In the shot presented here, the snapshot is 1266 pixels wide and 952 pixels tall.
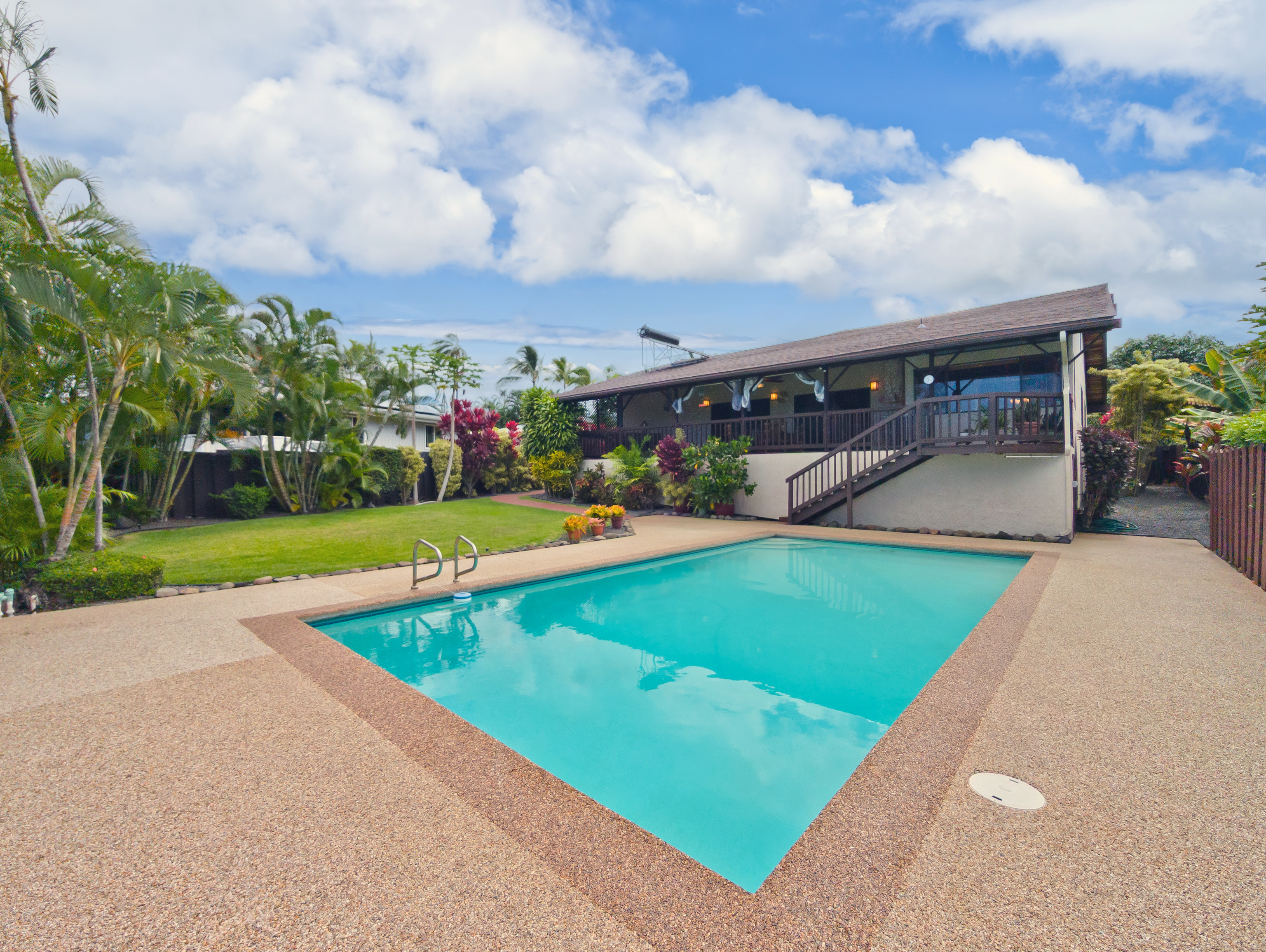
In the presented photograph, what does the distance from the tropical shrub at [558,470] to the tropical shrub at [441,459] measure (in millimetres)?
3017

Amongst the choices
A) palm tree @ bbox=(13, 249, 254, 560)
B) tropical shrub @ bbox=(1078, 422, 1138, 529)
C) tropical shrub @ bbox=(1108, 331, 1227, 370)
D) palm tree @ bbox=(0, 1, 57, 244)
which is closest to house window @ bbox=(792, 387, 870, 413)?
tropical shrub @ bbox=(1078, 422, 1138, 529)

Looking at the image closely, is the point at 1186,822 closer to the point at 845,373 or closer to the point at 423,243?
the point at 845,373

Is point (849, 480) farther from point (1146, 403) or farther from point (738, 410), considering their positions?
point (1146, 403)

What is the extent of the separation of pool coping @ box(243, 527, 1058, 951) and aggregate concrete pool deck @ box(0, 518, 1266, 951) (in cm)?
1

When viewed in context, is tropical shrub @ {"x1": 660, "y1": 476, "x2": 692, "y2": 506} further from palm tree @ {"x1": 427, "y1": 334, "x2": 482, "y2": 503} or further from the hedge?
the hedge

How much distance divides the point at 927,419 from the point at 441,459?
49.9ft

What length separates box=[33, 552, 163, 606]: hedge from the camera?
6.93 m

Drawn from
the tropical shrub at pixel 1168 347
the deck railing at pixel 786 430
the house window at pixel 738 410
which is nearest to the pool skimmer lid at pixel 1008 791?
the deck railing at pixel 786 430

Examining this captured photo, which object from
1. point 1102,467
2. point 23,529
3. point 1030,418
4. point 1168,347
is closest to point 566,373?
point 1030,418

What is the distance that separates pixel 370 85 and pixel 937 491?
559 inches

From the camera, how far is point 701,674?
5.55 meters

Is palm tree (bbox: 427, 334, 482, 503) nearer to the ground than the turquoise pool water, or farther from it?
farther from it

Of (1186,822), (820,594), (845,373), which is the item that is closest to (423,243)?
(845,373)

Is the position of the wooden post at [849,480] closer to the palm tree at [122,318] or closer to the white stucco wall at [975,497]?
the white stucco wall at [975,497]
